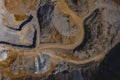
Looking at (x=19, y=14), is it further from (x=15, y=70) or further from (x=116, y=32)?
(x=116, y=32)

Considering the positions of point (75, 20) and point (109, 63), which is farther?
point (75, 20)

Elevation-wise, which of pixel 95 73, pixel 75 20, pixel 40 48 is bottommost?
pixel 95 73

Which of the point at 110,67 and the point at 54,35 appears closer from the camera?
the point at 110,67

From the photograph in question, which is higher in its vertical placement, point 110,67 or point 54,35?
point 54,35

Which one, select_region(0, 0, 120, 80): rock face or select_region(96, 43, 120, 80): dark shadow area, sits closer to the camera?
select_region(96, 43, 120, 80): dark shadow area

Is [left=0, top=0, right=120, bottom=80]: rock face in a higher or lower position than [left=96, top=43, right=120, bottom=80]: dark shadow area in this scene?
higher

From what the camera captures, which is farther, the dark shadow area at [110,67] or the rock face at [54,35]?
the rock face at [54,35]

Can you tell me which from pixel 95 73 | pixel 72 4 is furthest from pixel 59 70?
pixel 72 4

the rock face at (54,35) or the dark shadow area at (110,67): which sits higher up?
the rock face at (54,35)
